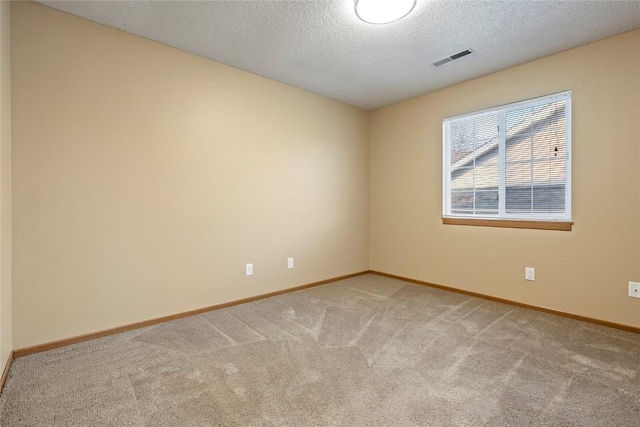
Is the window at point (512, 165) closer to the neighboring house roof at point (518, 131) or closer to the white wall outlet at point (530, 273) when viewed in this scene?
the neighboring house roof at point (518, 131)

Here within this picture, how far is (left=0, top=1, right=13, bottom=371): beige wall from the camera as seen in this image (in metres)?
1.83

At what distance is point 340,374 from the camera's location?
6.19 ft

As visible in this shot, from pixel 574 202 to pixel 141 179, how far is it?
3788 mm

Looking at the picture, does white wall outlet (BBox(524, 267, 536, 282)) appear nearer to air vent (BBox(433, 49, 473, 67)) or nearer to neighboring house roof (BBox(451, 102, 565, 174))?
neighboring house roof (BBox(451, 102, 565, 174))

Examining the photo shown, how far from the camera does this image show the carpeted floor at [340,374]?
1.52 metres

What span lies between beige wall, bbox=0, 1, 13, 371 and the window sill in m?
3.88

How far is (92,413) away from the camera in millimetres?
1543

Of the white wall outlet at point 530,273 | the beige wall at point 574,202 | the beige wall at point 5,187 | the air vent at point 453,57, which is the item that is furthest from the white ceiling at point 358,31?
the white wall outlet at point 530,273

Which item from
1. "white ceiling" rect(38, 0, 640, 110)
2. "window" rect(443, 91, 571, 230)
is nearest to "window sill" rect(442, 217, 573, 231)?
"window" rect(443, 91, 571, 230)

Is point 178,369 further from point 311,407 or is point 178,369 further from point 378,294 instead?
point 378,294

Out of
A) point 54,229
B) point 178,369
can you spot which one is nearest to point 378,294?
point 178,369

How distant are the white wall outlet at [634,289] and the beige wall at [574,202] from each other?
41mm

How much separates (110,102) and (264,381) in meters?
2.36

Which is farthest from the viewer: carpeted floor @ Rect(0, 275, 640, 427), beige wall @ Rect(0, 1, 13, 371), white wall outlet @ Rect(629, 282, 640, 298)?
white wall outlet @ Rect(629, 282, 640, 298)
